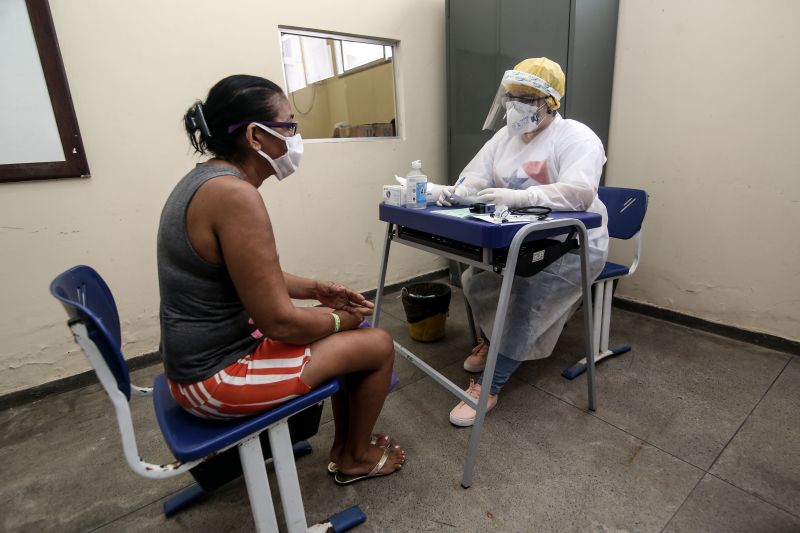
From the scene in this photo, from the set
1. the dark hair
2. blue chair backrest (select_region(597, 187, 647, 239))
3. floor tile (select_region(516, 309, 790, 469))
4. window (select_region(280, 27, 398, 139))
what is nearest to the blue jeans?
floor tile (select_region(516, 309, 790, 469))

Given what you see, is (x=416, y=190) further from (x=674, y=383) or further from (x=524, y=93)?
(x=674, y=383)

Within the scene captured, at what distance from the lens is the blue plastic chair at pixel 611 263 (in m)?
1.86

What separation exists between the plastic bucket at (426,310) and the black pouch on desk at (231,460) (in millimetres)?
1077

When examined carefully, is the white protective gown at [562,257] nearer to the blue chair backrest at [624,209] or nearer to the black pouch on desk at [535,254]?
the black pouch on desk at [535,254]

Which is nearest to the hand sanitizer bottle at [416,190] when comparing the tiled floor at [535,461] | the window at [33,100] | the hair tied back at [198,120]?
the hair tied back at [198,120]

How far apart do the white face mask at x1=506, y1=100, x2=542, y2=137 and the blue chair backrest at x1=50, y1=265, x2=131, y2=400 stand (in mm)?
1525

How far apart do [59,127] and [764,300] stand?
136 inches

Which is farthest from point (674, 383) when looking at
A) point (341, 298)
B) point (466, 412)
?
point (341, 298)

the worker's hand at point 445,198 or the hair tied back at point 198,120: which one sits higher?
the hair tied back at point 198,120

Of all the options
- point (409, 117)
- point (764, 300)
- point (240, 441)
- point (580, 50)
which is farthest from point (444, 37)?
point (240, 441)

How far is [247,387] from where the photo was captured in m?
0.90

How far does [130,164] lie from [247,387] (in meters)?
1.63

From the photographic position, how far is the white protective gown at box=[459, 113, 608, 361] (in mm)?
1506

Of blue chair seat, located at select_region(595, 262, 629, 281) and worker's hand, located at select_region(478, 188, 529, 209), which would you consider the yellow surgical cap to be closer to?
worker's hand, located at select_region(478, 188, 529, 209)
